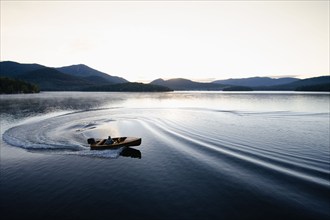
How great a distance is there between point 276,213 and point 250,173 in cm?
645

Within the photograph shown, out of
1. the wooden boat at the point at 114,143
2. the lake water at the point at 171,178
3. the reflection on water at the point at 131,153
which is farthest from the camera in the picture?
the wooden boat at the point at 114,143

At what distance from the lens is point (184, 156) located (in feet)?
95.1

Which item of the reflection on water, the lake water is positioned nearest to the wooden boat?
the lake water

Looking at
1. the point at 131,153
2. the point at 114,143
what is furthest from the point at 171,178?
the point at 114,143

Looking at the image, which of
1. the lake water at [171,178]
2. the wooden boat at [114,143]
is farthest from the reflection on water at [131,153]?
the wooden boat at [114,143]

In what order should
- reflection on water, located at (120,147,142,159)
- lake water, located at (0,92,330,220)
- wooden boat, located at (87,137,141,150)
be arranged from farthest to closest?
wooden boat, located at (87,137,141,150), reflection on water, located at (120,147,142,159), lake water, located at (0,92,330,220)

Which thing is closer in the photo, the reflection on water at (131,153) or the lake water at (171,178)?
the lake water at (171,178)

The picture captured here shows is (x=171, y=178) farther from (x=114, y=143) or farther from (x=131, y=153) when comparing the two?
(x=114, y=143)

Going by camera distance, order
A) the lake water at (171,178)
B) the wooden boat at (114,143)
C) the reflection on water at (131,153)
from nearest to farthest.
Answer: the lake water at (171,178) → the reflection on water at (131,153) → the wooden boat at (114,143)

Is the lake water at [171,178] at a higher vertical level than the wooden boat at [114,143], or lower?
lower

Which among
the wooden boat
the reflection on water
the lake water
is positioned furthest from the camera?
the wooden boat

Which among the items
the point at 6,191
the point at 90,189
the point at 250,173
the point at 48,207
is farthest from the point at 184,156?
the point at 6,191

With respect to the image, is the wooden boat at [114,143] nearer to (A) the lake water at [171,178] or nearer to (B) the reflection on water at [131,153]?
(A) the lake water at [171,178]

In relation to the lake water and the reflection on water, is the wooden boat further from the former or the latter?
the reflection on water
